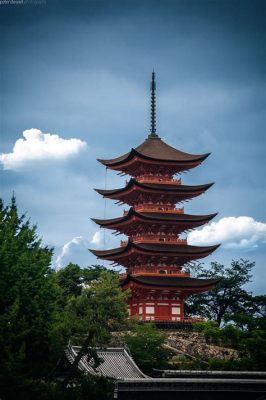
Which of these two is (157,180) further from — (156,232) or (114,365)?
(114,365)

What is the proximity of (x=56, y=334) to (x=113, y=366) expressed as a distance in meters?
6.16

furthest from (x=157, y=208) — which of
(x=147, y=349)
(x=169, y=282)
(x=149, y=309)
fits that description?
(x=147, y=349)

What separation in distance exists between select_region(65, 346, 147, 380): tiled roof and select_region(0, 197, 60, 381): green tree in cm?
195

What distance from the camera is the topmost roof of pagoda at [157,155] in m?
64.1

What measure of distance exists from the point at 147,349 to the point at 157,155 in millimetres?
22637

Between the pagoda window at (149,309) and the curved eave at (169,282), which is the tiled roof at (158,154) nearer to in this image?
the curved eave at (169,282)

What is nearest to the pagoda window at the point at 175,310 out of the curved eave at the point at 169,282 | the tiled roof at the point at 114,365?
the curved eave at the point at 169,282

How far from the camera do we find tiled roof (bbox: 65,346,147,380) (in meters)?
36.9

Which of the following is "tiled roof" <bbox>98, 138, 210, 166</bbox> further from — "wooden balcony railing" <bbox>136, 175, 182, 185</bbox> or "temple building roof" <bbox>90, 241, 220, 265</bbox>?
"temple building roof" <bbox>90, 241, 220, 265</bbox>

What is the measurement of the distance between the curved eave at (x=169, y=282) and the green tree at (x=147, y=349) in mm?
10246

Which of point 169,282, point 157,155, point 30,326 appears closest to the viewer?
point 30,326

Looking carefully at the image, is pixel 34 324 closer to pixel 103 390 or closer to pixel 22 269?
pixel 22 269

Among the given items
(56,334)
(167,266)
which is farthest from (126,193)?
(56,334)

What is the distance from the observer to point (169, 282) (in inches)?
2371
